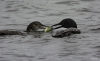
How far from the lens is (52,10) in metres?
16.5

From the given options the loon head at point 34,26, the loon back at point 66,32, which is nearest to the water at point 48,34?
the loon back at point 66,32

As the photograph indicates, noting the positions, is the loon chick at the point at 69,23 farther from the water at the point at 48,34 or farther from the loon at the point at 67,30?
the water at the point at 48,34

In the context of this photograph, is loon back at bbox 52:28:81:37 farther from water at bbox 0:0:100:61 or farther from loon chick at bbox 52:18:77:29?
loon chick at bbox 52:18:77:29

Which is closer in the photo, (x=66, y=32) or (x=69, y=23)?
(x=66, y=32)

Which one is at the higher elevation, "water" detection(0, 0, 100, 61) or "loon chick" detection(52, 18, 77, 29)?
"loon chick" detection(52, 18, 77, 29)

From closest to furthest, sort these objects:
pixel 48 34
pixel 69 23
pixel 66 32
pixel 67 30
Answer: pixel 66 32, pixel 67 30, pixel 48 34, pixel 69 23

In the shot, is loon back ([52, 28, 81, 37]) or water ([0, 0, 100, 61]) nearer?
water ([0, 0, 100, 61])

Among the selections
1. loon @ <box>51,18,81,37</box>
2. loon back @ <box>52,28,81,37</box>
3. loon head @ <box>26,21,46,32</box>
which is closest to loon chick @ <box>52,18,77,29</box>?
loon @ <box>51,18,81,37</box>

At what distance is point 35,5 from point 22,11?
39.1 inches

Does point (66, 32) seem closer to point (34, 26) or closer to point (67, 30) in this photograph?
point (67, 30)

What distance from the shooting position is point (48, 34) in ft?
40.6

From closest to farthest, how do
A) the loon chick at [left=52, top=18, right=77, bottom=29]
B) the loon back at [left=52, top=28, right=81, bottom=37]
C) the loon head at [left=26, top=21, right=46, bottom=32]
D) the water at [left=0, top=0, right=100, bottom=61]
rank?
the water at [left=0, top=0, right=100, bottom=61], the loon back at [left=52, top=28, right=81, bottom=37], the loon chick at [left=52, top=18, right=77, bottom=29], the loon head at [left=26, top=21, right=46, bottom=32]

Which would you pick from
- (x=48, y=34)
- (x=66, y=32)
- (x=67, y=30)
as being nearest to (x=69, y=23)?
(x=48, y=34)

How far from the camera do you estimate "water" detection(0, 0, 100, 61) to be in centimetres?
968
